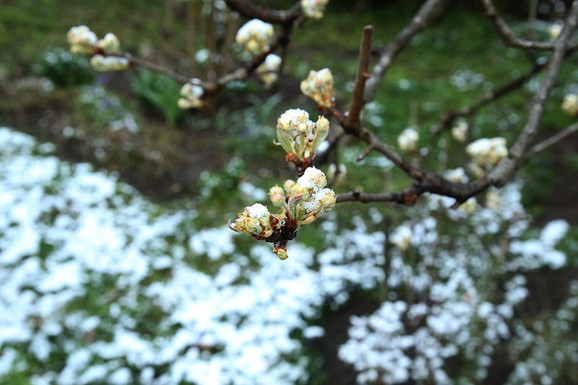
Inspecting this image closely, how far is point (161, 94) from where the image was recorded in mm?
4930

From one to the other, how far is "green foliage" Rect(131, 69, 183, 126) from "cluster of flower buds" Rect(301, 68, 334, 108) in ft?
13.1

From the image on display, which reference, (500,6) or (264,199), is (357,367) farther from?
(500,6)

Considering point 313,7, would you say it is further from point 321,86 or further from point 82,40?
point 82,40

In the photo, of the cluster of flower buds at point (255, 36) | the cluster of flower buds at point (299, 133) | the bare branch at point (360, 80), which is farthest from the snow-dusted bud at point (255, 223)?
the cluster of flower buds at point (255, 36)

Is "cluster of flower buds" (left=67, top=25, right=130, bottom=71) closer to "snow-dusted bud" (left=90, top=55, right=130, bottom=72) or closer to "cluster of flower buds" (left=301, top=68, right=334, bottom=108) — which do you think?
"snow-dusted bud" (left=90, top=55, right=130, bottom=72)

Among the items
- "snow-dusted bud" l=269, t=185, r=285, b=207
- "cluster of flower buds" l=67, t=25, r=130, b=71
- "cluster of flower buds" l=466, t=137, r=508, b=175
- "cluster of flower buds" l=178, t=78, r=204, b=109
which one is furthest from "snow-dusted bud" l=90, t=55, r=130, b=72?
"cluster of flower buds" l=466, t=137, r=508, b=175

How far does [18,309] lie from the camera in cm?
286

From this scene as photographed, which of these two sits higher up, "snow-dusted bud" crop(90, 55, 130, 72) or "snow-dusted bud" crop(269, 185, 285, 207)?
"snow-dusted bud" crop(90, 55, 130, 72)

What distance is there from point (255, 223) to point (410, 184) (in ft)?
2.47

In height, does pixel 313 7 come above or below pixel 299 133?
above

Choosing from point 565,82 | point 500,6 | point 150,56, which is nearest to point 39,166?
point 150,56

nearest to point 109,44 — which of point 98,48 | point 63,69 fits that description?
point 98,48

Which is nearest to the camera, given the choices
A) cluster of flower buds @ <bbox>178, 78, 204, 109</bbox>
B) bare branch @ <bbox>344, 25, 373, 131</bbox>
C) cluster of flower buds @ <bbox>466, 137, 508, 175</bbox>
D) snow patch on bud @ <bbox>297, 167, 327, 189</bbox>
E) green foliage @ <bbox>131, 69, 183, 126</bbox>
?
snow patch on bud @ <bbox>297, 167, 327, 189</bbox>

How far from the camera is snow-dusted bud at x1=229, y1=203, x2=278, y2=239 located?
70cm
